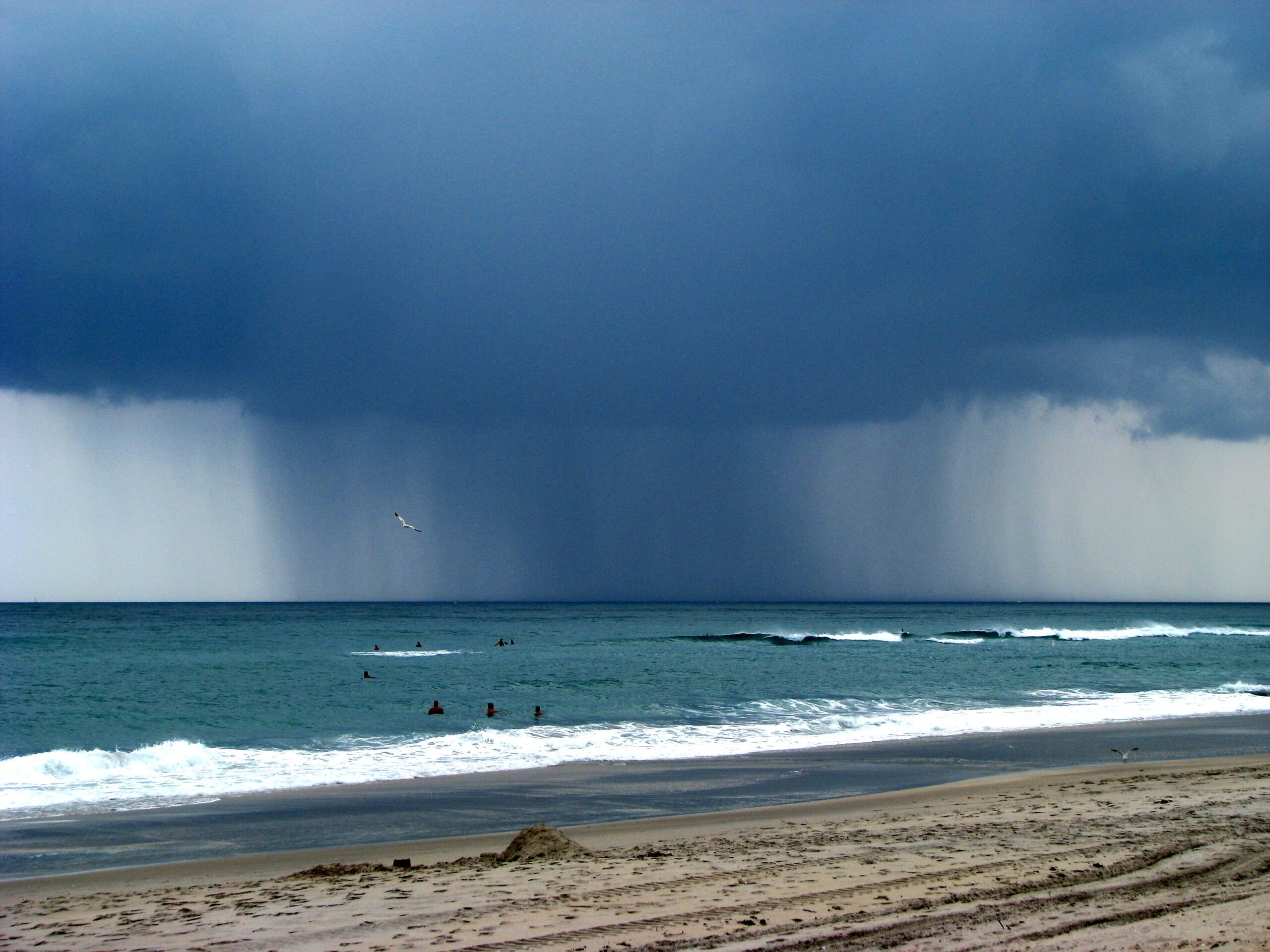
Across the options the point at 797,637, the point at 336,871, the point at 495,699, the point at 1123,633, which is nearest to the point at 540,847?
the point at 336,871

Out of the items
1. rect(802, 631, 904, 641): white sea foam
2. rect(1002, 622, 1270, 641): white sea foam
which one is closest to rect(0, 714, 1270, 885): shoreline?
rect(802, 631, 904, 641): white sea foam

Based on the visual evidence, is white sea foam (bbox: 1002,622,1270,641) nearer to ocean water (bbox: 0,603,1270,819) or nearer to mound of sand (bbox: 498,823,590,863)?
ocean water (bbox: 0,603,1270,819)

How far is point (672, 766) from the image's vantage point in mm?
18953

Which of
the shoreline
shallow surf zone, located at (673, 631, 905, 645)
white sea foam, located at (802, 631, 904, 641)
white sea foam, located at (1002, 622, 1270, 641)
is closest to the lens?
the shoreline

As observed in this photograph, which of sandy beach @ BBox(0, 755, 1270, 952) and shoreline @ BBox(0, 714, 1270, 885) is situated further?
shoreline @ BBox(0, 714, 1270, 885)

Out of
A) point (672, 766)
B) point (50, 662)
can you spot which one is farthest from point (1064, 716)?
point (50, 662)

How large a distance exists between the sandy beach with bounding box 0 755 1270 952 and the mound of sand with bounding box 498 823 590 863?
0.04m

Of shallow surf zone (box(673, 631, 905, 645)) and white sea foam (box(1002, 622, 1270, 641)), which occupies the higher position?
shallow surf zone (box(673, 631, 905, 645))

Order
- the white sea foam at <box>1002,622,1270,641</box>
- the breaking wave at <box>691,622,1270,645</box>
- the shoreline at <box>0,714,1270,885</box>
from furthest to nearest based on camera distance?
1. the white sea foam at <box>1002,622,1270,641</box>
2. the breaking wave at <box>691,622,1270,645</box>
3. the shoreline at <box>0,714,1270,885</box>

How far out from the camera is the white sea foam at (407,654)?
57406 millimetres

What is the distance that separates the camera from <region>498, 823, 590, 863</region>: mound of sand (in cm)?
1041

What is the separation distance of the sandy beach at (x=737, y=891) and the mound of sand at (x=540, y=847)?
0.13ft

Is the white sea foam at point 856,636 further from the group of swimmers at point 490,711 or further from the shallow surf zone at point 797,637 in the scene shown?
the group of swimmers at point 490,711

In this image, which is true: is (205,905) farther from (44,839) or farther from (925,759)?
(925,759)
